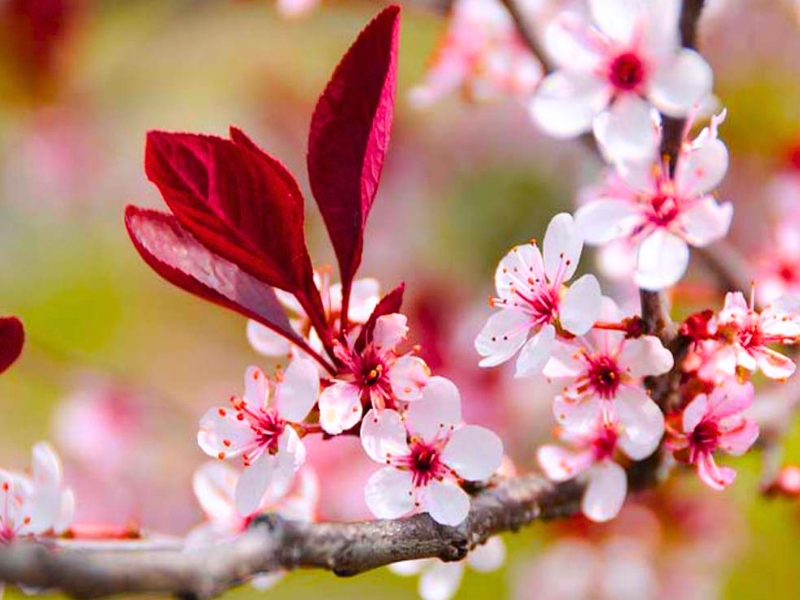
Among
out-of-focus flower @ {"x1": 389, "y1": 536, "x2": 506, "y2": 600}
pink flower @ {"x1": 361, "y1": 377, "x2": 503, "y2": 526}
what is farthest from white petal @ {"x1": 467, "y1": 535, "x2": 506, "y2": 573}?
pink flower @ {"x1": 361, "y1": 377, "x2": 503, "y2": 526}

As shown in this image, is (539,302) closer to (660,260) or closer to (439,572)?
(660,260)

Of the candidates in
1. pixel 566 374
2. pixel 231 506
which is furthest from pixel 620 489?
pixel 231 506

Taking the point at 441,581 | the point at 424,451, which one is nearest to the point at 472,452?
the point at 424,451

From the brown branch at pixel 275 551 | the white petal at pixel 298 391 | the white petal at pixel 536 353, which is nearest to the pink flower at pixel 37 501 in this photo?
the brown branch at pixel 275 551

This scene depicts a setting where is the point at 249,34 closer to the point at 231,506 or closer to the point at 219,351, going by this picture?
the point at 219,351

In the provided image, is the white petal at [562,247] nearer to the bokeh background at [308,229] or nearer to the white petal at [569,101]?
the white petal at [569,101]
